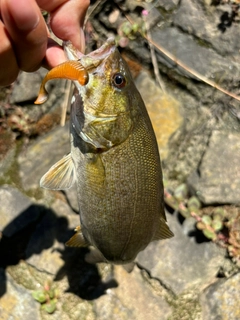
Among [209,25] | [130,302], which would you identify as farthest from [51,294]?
[209,25]

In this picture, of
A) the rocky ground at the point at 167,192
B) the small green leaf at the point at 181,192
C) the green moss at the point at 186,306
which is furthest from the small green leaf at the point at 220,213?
the green moss at the point at 186,306

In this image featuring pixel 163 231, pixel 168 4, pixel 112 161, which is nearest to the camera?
pixel 112 161

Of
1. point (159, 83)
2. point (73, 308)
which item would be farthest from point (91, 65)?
point (73, 308)

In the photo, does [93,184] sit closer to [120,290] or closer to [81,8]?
[81,8]

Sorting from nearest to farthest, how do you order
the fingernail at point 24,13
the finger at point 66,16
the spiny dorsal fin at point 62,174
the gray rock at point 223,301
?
the fingernail at point 24,13 < the finger at point 66,16 < the spiny dorsal fin at point 62,174 < the gray rock at point 223,301

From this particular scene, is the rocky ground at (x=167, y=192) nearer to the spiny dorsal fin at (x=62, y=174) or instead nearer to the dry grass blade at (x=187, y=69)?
the dry grass blade at (x=187, y=69)

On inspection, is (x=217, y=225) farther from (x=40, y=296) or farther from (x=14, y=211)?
(x=14, y=211)

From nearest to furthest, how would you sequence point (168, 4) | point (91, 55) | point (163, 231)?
point (91, 55)
point (163, 231)
point (168, 4)
